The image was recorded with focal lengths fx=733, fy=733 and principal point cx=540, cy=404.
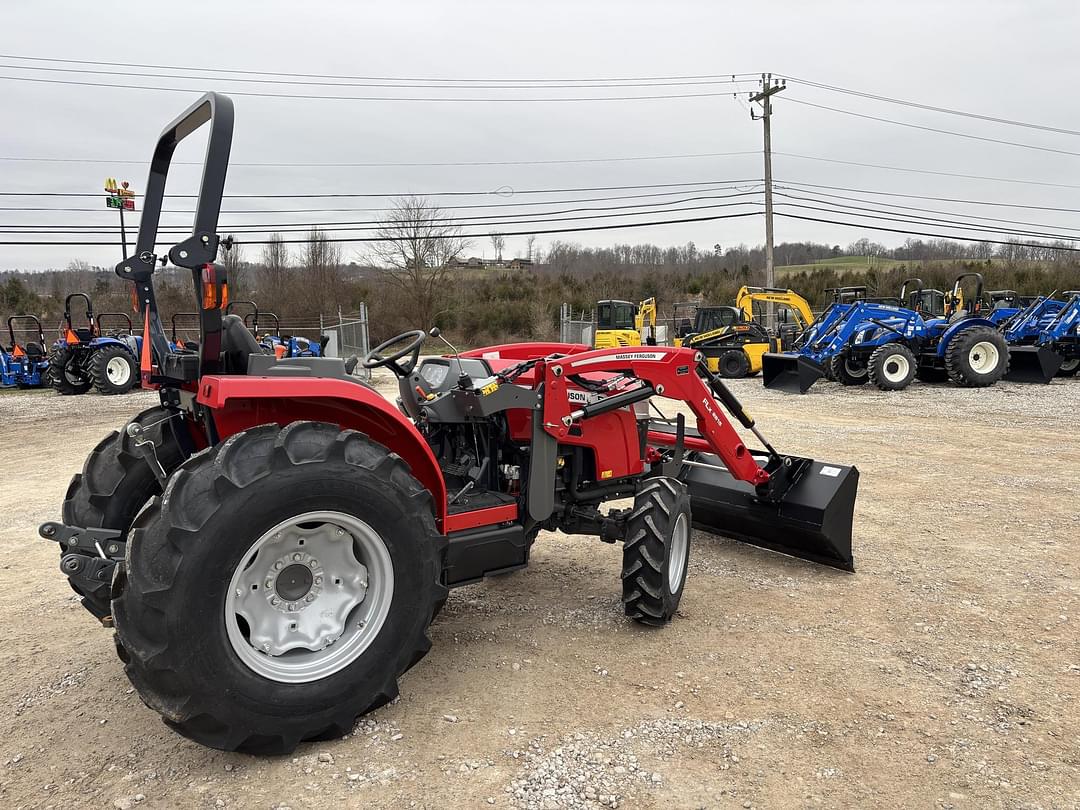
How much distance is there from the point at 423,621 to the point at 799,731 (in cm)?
149

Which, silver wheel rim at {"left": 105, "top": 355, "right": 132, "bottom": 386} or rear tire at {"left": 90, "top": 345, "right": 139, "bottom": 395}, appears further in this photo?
silver wheel rim at {"left": 105, "top": 355, "right": 132, "bottom": 386}

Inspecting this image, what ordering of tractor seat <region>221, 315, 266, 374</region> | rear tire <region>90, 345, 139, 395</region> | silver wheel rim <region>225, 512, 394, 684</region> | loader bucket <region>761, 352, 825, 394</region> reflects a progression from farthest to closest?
rear tire <region>90, 345, 139, 395</region> < loader bucket <region>761, 352, 825, 394</region> < tractor seat <region>221, 315, 266, 374</region> < silver wheel rim <region>225, 512, 394, 684</region>

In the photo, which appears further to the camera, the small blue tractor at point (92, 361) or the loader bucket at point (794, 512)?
the small blue tractor at point (92, 361)

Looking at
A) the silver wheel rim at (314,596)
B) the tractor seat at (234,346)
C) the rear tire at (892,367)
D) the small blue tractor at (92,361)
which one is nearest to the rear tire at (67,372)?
the small blue tractor at (92,361)

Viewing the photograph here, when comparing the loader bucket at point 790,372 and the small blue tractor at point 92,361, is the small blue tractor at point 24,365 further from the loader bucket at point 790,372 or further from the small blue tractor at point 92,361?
the loader bucket at point 790,372

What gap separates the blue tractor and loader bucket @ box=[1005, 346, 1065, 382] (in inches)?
8.0

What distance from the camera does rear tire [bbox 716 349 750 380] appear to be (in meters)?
18.2

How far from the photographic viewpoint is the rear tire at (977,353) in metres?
14.2

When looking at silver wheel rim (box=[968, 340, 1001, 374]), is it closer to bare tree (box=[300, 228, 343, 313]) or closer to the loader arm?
the loader arm

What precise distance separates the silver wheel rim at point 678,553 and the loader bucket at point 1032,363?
14.2 m

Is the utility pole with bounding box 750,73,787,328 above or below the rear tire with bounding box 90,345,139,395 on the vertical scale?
above

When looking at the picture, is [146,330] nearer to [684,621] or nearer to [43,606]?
[43,606]

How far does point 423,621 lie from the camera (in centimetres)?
273

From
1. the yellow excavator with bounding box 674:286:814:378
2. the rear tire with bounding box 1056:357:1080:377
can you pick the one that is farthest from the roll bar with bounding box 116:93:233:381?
the rear tire with bounding box 1056:357:1080:377
